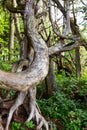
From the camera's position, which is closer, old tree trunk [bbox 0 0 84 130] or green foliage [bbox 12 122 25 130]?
old tree trunk [bbox 0 0 84 130]

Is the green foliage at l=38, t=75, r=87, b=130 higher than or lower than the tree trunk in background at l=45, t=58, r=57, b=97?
lower

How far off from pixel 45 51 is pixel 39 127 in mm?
1747

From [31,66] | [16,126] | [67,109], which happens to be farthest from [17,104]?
[67,109]

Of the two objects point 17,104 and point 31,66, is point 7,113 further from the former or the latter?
point 31,66

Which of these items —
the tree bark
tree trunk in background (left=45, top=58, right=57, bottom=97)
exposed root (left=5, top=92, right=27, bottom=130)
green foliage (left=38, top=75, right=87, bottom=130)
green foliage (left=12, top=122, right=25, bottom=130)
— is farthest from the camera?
tree trunk in background (left=45, top=58, right=57, bottom=97)

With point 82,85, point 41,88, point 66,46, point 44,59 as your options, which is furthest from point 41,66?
point 82,85

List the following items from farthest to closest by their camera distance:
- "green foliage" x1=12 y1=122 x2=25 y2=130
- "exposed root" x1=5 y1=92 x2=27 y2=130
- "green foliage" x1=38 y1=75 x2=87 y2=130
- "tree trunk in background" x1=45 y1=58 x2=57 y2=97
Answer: "tree trunk in background" x1=45 y1=58 x2=57 y2=97 < "green foliage" x1=38 y1=75 x2=87 y2=130 < "green foliage" x1=12 y1=122 x2=25 y2=130 < "exposed root" x1=5 y1=92 x2=27 y2=130

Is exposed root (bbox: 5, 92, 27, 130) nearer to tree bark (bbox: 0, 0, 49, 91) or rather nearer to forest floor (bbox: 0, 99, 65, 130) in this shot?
forest floor (bbox: 0, 99, 65, 130)

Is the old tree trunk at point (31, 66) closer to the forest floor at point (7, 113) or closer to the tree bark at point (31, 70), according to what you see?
the tree bark at point (31, 70)

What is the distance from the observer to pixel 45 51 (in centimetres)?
549

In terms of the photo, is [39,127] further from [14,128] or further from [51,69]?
[51,69]

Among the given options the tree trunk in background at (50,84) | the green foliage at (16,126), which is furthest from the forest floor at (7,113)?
the tree trunk in background at (50,84)

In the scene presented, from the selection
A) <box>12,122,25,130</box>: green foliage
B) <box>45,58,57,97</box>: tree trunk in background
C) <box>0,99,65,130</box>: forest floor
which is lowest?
<box>12,122,25,130</box>: green foliage

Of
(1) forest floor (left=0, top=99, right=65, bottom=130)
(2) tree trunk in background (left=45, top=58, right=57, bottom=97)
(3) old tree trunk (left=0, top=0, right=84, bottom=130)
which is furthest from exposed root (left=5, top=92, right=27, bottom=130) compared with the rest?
(2) tree trunk in background (left=45, top=58, right=57, bottom=97)
